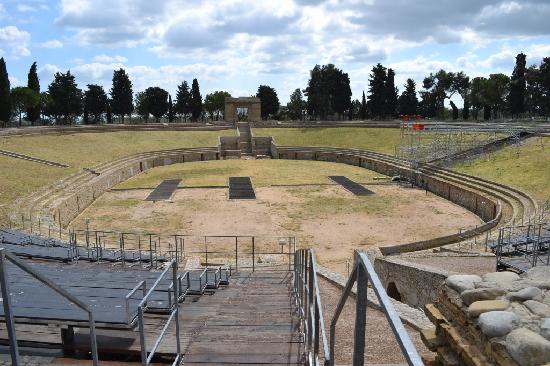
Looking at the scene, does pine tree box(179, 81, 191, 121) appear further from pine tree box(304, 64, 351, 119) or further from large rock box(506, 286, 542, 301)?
large rock box(506, 286, 542, 301)

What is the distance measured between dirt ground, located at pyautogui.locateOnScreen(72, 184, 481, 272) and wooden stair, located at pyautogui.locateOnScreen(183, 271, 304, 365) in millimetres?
8975

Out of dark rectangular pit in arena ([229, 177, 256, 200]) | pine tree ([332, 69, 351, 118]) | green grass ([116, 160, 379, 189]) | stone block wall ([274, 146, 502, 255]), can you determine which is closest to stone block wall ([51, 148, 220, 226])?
green grass ([116, 160, 379, 189])

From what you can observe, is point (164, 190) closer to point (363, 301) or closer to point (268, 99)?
point (363, 301)

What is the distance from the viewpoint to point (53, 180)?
100 feet

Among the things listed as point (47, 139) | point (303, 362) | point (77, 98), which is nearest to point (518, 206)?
point (303, 362)

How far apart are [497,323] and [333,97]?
2964 inches

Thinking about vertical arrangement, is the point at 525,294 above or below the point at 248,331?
above

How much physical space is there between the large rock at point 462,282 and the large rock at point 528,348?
1.15m

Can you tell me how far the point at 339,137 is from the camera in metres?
58.0

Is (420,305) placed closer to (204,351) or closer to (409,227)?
(204,351)

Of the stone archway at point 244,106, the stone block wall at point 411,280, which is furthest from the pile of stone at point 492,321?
the stone archway at point 244,106

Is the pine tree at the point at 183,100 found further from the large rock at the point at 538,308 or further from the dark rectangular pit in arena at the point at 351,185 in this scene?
the large rock at the point at 538,308

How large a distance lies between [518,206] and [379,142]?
2959 centimetres

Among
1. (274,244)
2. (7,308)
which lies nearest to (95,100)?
(274,244)
